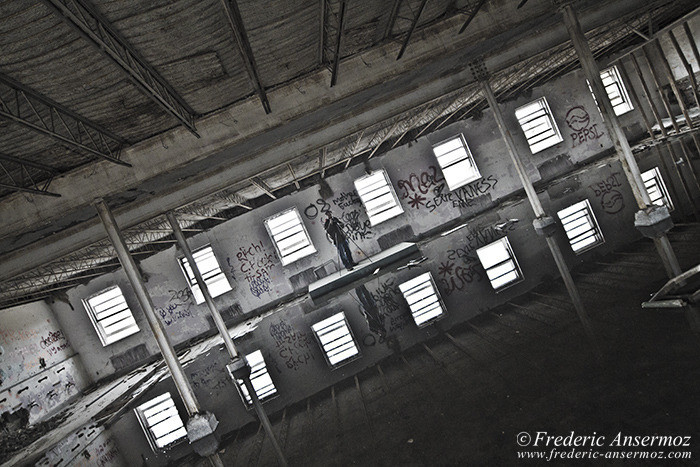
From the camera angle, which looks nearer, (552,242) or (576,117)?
(552,242)

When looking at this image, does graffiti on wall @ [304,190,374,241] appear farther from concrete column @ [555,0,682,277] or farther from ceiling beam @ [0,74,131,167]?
concrete column @ [555,0,682,277]

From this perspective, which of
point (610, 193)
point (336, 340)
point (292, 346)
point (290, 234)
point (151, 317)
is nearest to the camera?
point (151, 317)

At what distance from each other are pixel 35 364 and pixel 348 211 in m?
13.7

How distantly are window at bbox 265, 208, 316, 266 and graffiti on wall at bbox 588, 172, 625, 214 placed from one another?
11.8 meters

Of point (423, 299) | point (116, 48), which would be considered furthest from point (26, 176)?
point (423, 299)

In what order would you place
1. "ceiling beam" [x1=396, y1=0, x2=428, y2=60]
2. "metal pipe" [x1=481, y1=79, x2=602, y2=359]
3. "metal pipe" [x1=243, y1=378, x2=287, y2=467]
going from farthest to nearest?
1. "ceiling beam" [x1=396, y1=0, x2=428, y2=60]
2. "metal pipe" [x1=243, y1=378, x2=287, y2=467]
3. "metal pipe" [x1=481, y1=79, x2=602, y2=359]

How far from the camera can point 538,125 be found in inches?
965

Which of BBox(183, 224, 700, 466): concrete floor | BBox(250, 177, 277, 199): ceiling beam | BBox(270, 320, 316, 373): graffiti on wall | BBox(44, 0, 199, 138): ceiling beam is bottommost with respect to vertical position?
BBox(183, 224, 700, 466): concrete floor

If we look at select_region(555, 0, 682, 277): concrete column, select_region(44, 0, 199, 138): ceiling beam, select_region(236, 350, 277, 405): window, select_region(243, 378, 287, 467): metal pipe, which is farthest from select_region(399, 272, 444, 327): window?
select_region(44, 0, 199, 138): ceiling beam

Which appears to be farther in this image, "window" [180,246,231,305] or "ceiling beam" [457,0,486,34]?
"window" [180,246,231,305]

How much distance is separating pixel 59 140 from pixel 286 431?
605 cm

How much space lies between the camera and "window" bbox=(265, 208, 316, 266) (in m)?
23.5

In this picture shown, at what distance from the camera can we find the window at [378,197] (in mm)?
23766

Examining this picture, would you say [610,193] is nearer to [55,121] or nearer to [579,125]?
[579,125]
